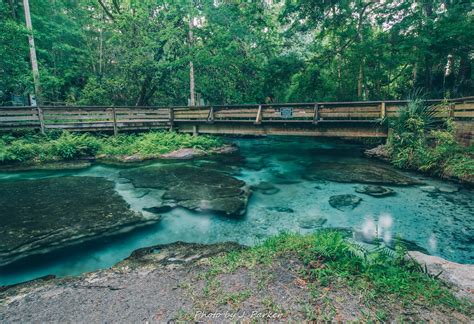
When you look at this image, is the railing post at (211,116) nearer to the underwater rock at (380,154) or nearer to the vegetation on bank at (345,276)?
the underwater rock at (380,154)

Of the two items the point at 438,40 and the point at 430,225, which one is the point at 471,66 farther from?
the point at 430,225

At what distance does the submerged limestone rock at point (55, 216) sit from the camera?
4914mm

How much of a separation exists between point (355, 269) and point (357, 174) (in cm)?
760

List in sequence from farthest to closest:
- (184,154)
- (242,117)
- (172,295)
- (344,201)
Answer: (242,117) < (184,154) < (344,201) < (172,295)

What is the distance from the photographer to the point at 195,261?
4.31 meters

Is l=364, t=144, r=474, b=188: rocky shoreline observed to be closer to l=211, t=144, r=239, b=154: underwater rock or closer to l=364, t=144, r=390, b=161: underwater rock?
l=364, t=144, r=390, b=161: underwater rock

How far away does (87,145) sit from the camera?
13523mm

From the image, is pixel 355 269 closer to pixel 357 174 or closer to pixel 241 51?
pixel 357 174

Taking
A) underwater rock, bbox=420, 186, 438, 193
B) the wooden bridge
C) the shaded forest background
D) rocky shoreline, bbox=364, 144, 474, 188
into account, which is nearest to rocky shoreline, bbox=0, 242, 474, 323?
underwater rock, bbox=420, 186, 438, 193

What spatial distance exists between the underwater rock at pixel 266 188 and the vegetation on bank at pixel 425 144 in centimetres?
588

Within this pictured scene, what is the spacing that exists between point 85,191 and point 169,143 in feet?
26.4

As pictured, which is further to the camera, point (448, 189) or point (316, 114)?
point (316, 114)

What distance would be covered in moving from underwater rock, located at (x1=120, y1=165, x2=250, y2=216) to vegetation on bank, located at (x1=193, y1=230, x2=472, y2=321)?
2.90 meters

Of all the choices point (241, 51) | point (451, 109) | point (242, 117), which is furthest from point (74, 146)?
point (451, 109)
